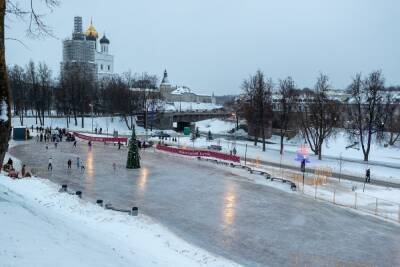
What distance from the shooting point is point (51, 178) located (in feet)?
113

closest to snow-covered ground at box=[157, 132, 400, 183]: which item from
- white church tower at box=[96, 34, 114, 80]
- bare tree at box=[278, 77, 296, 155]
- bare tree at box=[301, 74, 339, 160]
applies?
bare tree at box=[301, 74, 339, 160]

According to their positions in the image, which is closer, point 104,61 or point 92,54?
point 104,61

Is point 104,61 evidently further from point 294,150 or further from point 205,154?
point 205,154

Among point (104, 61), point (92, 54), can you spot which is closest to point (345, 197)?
point (104, 61)

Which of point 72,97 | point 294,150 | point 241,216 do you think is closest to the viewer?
point 241,216

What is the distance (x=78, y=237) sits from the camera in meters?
13.5

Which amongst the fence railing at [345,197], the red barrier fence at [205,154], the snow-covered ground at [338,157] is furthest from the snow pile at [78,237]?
the snow-covered ground at [338,157]

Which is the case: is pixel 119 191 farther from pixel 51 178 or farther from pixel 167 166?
pixel 167 166

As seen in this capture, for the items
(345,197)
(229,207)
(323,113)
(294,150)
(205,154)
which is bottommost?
(345,197)

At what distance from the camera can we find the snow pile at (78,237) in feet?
32.2

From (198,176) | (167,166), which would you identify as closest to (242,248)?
(198,176)

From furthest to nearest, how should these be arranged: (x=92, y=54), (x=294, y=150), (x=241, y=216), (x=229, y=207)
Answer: (x=92, y=54) → (x=294, y=150) → (x=229, y=207) → (x=241, y=216)

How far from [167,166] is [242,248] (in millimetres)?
25623

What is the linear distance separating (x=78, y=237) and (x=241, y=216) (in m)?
12.3
